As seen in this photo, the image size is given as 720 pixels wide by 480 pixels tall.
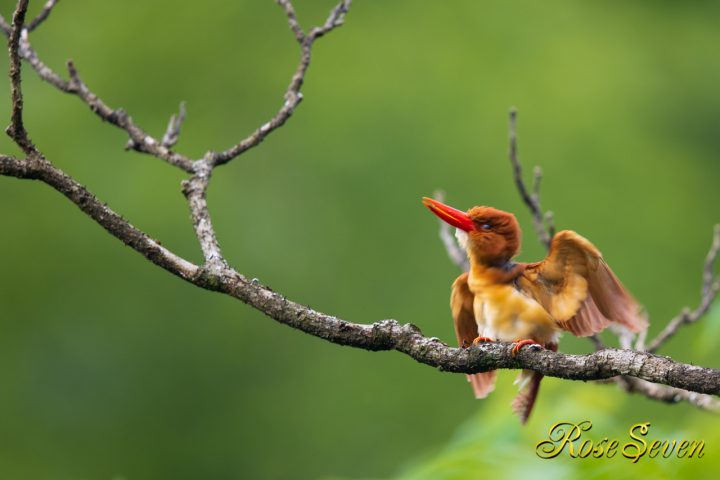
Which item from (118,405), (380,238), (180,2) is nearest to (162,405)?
(118,405)

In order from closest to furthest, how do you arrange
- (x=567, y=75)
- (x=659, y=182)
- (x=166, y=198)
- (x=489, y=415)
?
1. (x=489, y=415)
2. (x=166, y=198)
3. (x=659, y=182)
4. (x=567, y=75)

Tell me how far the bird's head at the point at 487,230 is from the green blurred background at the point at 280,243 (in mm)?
6070

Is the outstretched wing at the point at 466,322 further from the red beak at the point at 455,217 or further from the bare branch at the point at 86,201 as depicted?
the bare branch at the point at 86,201

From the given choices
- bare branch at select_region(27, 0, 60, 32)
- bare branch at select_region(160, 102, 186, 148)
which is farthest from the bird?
bare branch at select_region(27, 0, 60, 32)

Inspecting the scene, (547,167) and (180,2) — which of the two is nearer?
(547,167)

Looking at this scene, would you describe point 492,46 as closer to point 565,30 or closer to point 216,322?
point 565,30

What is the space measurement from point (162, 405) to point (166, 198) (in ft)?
6.80

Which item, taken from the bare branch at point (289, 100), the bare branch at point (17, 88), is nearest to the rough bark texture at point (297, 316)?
the bare branch at point (17, 88)

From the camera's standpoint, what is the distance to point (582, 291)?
2.74m

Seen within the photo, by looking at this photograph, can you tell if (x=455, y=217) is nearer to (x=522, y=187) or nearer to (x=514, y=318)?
(x=514, y=318)

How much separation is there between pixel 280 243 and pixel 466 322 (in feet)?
24.0

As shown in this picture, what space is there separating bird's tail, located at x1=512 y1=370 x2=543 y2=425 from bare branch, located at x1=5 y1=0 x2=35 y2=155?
155 cm

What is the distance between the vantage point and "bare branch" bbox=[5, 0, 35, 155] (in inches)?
92.6

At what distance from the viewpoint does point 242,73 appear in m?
12.0
